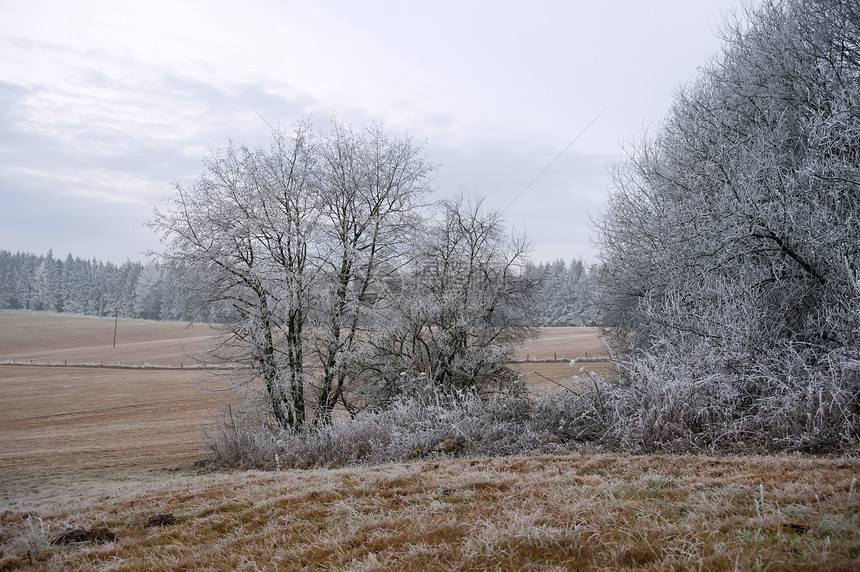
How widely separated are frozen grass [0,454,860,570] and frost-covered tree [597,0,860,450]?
227 cm

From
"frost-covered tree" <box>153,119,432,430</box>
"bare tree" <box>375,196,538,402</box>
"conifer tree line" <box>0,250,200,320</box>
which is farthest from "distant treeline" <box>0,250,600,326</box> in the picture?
"frost-covered tree" <box>153,119,432,430</box>

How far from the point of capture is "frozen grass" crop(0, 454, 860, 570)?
2.80 metres

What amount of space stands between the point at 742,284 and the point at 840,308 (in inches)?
58.6

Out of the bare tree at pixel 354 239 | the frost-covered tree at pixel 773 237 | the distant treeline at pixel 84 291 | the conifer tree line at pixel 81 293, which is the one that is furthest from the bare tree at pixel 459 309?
the conifer tree line at pixel 81 293

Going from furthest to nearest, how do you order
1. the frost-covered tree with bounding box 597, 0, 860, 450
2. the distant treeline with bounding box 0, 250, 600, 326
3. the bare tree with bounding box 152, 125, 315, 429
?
the distant treeline with bounding box 0, 250, 600, 326 < the bare tree with bounding box 152, 125, 315, 429 < the frost-covered tree with bounding box 597, 0, 860, 450

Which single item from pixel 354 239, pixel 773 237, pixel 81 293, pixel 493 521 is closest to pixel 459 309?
pixel 354 239

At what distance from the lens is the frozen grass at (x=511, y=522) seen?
9.18 feet

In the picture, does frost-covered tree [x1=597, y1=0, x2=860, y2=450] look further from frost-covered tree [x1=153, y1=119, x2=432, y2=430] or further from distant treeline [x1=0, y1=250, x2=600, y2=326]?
distant treeline [x1=0, y1=250, x2=600, y2=326]

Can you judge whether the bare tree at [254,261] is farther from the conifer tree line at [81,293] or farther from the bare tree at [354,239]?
the conifer tree line at [81,293]

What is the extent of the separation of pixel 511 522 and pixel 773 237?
8.22 m

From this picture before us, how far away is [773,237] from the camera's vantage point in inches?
361

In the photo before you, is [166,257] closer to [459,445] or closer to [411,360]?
[411,360]

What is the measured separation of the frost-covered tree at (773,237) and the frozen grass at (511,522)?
227cm

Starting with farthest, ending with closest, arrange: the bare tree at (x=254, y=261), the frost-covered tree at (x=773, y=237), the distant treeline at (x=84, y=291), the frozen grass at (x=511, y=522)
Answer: the distant treeline at (x=84, y=291) < the bare tree at (x=254, y=261) < the frost-covered tree at (x=773, y=237) < the frozen grass at (x=511, y=522)
